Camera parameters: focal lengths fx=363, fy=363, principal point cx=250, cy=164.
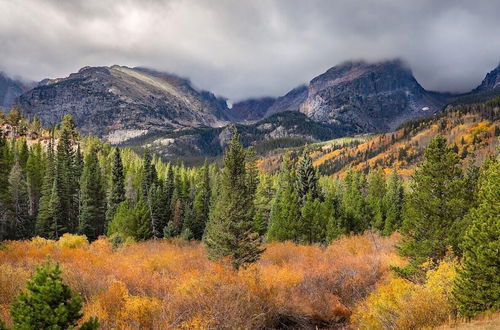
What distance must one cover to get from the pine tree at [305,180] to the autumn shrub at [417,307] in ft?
125

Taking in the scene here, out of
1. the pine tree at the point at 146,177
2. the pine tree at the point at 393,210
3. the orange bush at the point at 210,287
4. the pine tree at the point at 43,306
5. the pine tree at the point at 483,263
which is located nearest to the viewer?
the pine tree at the point at 43,306

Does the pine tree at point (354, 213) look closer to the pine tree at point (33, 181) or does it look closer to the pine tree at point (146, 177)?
the pine tree at point (146, 177)

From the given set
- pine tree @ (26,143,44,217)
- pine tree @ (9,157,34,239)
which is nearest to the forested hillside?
pine tree @ (9,157,34,239)

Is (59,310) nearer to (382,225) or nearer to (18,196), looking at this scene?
(382,225)

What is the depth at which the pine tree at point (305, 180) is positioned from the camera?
196 feet

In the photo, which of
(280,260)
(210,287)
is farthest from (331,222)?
(210,287)

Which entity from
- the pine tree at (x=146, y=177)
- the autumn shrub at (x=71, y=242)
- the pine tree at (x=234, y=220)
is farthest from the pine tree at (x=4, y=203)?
the pine tree at (x=234, y=220)

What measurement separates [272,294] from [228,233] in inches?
377

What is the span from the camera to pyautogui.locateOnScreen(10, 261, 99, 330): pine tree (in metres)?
10.6

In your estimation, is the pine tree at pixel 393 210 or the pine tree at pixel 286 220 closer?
the pine tree at pixel 286 220

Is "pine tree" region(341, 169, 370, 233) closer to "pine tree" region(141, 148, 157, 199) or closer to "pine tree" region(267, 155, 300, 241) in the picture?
"pine tree" region(267, 155, 300, 241)

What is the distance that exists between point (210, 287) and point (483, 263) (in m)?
14.2

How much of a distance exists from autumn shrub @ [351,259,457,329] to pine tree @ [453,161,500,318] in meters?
1.26

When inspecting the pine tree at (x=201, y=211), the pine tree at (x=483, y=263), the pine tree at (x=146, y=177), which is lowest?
the pine tree at (x=201, y=211)
